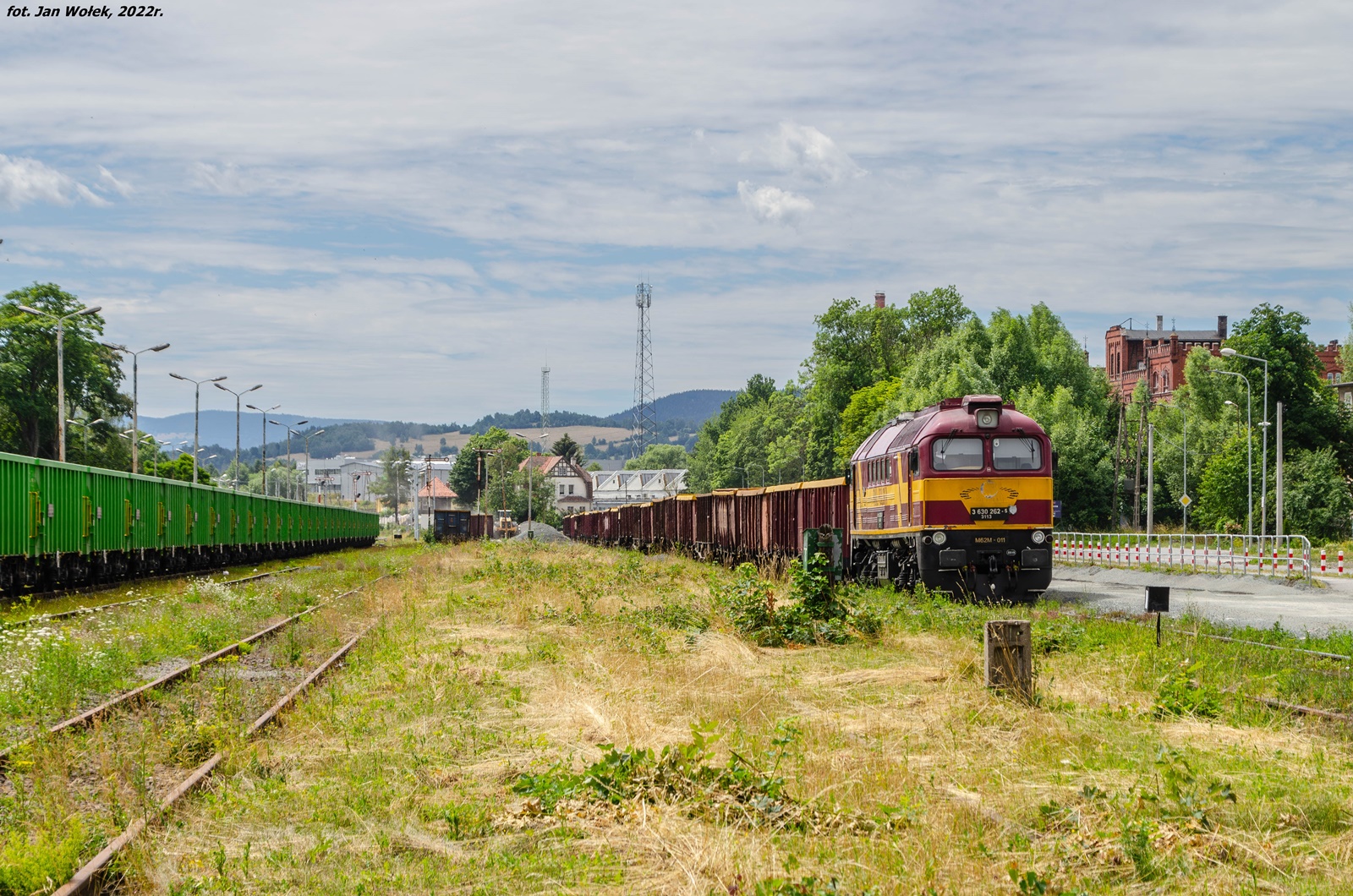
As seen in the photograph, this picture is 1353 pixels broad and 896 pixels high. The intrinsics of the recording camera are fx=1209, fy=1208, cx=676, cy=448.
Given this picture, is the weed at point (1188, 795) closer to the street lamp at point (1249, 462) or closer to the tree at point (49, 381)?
the street lamp at point (1249, 462)

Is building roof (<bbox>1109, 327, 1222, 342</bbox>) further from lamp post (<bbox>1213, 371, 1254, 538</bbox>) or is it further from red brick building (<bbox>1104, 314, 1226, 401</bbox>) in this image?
lamp post (<bbox>1213, 371, 1254, 538</bbox>)

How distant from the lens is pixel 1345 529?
5447 cm

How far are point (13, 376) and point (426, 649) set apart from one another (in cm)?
A: 5941

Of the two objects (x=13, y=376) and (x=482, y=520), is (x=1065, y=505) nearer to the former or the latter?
(x=482, y=520)

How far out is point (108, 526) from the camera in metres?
28.3

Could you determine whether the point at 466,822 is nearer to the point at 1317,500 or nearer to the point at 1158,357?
the point at 1317,500

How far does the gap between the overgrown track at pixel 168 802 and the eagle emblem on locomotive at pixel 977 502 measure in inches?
428

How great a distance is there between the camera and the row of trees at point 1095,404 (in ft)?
182

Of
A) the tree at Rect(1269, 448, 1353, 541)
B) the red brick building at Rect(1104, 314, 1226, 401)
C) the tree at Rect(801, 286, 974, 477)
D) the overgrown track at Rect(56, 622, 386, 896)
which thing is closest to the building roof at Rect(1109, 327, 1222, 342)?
the red brick building at Rect(1104, 314, 1226, 401)

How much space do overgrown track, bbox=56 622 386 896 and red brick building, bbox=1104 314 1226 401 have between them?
284ft

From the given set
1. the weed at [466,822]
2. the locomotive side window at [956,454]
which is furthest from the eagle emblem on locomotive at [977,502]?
the weed at [466,822]

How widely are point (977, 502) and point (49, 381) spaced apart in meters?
61.9

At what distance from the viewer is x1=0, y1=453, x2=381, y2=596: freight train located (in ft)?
76.7

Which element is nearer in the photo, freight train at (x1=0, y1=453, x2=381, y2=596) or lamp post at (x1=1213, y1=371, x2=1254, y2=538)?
freight train at (x1=0, y1=453, x2=381, y2=596)
